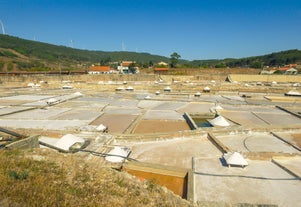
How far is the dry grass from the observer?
369 cm

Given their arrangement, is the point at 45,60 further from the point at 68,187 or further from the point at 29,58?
the point at 68,187

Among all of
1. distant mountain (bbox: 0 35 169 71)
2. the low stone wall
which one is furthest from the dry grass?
distant mountain (bbox: 0 35 169 71)

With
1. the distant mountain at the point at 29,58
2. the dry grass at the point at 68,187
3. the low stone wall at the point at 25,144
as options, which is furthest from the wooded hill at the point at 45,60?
the dry grass at the point at 68,187

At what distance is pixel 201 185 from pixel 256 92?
29940 millimetres

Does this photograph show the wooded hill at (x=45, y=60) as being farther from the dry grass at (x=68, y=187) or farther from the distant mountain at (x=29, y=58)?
the dry grass at (x=68, y=187)

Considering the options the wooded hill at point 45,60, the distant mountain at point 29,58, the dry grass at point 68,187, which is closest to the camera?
the dry grass at point 68,187

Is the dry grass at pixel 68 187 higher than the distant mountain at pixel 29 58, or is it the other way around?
the distant mountain at pixel 29 58

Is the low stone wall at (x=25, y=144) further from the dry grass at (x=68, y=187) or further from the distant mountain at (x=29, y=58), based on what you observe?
the distant mountain at (x=29, y=58)

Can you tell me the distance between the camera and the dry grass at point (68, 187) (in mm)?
3688

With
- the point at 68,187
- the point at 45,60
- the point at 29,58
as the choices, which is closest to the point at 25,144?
the point at 68,187

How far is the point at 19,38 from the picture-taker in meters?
116

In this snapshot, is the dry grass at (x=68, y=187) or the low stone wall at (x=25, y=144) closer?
the dry grass at (x=68, y=187)

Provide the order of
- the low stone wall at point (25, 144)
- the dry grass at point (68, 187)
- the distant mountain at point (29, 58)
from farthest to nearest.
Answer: the distant mountain at point (29, 58)
the low stone wall at point (25, 144)
the dry grass at point (68, 187)

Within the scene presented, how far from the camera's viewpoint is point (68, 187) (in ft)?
13.7
